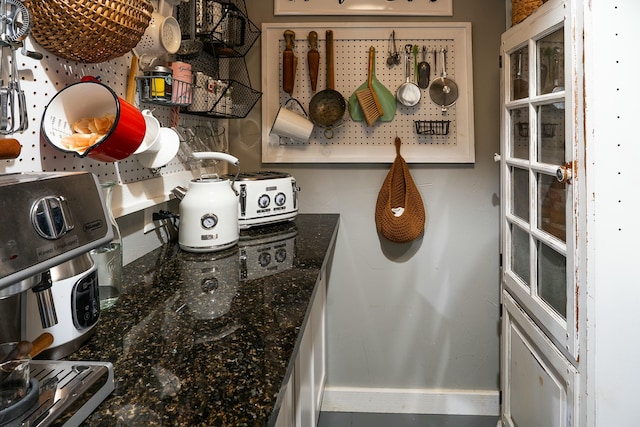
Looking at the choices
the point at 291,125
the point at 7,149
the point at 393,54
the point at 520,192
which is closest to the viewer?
the point at 7,149

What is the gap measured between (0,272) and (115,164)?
0.88 m

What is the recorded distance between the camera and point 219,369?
78 centimetres

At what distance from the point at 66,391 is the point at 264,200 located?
129 cm

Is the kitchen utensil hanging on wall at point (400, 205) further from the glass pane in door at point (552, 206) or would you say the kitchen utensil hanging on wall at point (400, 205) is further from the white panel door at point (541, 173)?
the glass pane in door at point (552, 206)

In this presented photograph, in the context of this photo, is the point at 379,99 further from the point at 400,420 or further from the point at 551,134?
the point at 400,420

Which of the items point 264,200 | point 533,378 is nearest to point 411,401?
point 533,378

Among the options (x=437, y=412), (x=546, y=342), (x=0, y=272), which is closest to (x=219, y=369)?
(x=0, y=272)

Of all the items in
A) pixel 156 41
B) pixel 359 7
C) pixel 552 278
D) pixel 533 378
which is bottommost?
pixel 533 378

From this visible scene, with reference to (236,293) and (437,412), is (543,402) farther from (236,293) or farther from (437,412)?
(236,293)

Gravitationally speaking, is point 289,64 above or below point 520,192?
above

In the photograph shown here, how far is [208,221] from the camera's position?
1.53 m

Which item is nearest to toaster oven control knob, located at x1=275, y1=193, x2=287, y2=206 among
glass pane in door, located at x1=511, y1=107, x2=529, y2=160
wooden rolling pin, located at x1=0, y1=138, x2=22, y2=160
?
glass pane in door, located at x1=511, y1=107, x2=529, y2=160

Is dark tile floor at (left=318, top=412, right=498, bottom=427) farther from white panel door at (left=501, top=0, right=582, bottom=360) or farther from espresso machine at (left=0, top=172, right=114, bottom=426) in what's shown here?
espresso machine at (left=0, top=172, right=114, bottom=426)

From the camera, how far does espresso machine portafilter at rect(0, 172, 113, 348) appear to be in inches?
22.6
